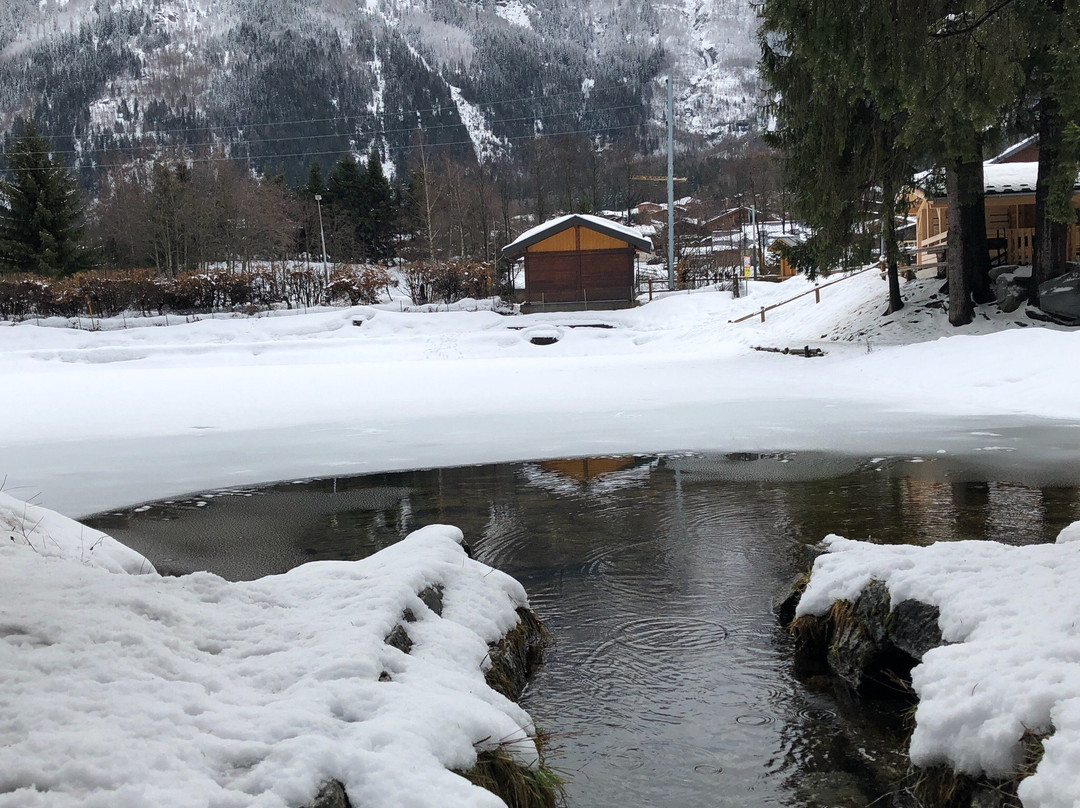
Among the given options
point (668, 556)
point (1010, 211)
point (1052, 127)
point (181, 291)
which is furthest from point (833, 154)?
point (181, 291)

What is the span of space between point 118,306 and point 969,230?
34.9m

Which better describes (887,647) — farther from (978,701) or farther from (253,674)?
(253,674)

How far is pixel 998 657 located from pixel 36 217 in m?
55.8

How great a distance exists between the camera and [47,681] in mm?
3115

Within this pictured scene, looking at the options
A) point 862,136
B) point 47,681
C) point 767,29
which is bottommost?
point 47,681

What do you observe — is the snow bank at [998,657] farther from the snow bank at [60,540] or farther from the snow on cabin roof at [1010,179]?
the snow on cabin roof at [1010,179]

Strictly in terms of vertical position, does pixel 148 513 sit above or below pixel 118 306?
below

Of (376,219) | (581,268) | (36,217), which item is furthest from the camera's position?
(376,219)

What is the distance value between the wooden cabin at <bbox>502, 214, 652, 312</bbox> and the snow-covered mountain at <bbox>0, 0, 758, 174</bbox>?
323ft

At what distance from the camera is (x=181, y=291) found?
4016cm

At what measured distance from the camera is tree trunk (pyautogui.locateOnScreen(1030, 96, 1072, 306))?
18766 mm

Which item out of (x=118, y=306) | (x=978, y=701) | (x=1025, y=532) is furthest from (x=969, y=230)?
(x=118, y=306)

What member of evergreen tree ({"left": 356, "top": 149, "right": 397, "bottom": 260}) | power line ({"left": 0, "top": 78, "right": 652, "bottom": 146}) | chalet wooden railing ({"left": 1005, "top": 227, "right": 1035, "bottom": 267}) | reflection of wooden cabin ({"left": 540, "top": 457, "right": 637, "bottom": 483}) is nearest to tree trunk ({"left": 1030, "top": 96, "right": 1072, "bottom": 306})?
chalet wooden railing ({"left": 1005, "top": 227, "right": 1035, "bottom": 267})

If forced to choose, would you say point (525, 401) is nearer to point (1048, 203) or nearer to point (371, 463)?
point (371, 463)
